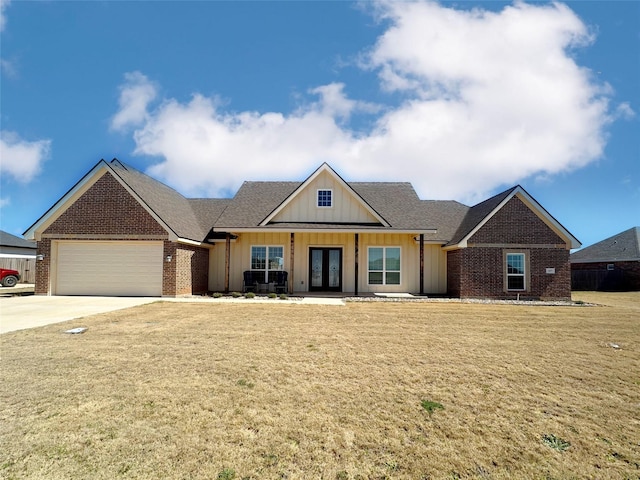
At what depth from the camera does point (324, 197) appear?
17.8m


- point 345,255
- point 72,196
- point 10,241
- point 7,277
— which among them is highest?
point 72,196

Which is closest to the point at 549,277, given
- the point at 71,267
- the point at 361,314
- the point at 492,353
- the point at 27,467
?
the point at 361,314

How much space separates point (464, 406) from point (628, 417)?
6.13 feet

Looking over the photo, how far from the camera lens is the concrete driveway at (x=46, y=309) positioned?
909 cm

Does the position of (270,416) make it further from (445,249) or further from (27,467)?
(445,249)

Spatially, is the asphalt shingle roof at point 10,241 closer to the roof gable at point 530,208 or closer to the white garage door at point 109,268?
the white garage door at point 109,268

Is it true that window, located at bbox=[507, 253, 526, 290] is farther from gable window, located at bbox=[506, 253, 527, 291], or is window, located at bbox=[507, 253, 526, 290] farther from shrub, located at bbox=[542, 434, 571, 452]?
shrub, located at bbox=[542, 434, 571, 452]

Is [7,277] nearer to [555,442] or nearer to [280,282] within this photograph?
[280,282]

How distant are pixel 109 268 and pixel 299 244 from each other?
8.54 meters

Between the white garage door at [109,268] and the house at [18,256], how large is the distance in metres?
11.6

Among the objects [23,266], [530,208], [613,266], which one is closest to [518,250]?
[530,208]

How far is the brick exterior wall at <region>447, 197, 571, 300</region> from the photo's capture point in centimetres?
1630

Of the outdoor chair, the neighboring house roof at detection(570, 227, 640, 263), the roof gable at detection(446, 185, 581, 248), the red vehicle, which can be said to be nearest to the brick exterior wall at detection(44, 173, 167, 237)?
the outdoor chair

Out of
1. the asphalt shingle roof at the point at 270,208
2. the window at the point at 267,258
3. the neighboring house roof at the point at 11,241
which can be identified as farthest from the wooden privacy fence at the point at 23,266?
the window at the point at 267,258
